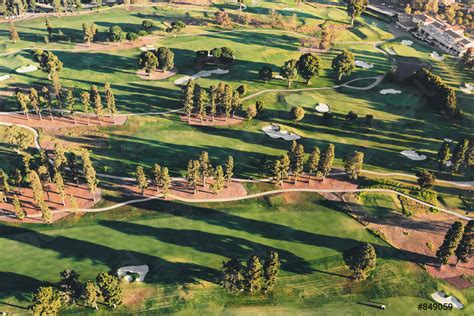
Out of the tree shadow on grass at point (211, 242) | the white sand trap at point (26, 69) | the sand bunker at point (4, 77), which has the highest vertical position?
the white sand trap at point (26, 69)

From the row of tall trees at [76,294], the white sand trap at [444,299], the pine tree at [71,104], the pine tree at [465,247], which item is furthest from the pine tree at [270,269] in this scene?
the pine tree at [71,104]

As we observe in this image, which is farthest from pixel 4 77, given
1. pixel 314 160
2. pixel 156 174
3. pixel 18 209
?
pixel 314 160

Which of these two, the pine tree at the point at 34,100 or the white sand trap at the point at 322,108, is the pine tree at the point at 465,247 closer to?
the white sand trap at the point at 322,108

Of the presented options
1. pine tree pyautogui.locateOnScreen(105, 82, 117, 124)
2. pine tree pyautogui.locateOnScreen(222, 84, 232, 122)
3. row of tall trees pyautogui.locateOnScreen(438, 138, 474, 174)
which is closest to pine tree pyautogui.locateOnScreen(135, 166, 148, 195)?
pine tree pyautogui.locateOnScreen(105, 82, 117, 124)

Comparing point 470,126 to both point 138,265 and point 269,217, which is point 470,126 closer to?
point 269,217

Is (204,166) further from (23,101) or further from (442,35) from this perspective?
(442,35)

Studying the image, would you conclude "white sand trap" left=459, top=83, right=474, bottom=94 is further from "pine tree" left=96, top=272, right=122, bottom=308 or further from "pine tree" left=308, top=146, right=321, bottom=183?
"pine tree" left=96, top=272, right=122, bottom=308
